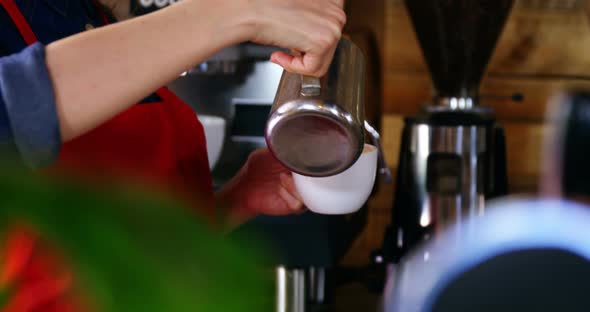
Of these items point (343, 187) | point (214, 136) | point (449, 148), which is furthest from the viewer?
point (449, 148)

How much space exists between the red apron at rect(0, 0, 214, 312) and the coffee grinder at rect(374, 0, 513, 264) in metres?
0.67

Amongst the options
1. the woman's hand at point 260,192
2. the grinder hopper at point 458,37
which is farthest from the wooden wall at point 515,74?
the woman's hand at point 260,192

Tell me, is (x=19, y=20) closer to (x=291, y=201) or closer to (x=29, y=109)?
(x=29, y=109)

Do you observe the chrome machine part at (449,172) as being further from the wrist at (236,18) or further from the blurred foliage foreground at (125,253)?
the blurred foliage foreground at (125,253)

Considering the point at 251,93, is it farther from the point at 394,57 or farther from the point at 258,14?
the point at 258,14

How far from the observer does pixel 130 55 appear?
1.43 ft

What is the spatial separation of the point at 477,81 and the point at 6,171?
137cm

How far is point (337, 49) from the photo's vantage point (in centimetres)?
51

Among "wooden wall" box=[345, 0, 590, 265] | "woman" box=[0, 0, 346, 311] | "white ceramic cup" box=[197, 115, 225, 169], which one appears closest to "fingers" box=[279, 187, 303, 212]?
"woman" box=[0, 0, 346, 311]

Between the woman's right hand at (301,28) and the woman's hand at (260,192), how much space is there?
0.99ft

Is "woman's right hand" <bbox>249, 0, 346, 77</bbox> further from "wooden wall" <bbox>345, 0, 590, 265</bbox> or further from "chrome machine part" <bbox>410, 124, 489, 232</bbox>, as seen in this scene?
"wooden wall" <bbox>345, 0, 590, 265</bbox>

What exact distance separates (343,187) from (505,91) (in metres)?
1.47

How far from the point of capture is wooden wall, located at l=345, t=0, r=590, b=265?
6.14ft

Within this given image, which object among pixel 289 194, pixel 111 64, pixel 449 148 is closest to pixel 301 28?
pixel 111 64
